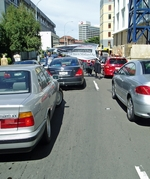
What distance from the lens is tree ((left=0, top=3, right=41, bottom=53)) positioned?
25484 millimetres

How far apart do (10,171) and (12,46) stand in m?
24.9

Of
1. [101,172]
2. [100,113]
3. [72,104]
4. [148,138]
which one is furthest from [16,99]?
[72,104]

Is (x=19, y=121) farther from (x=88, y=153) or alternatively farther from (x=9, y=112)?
(x=88, y=153)

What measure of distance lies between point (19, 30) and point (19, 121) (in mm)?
24640

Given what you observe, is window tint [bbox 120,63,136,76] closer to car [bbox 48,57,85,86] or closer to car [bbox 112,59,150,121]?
car [bbox 112,59,150,121]

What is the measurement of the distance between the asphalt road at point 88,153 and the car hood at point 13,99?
1053 millimetres

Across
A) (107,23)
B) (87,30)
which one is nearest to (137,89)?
(107,23)

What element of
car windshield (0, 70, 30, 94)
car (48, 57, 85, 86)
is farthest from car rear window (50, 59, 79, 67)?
car windshield (0, 70, 30, 94)

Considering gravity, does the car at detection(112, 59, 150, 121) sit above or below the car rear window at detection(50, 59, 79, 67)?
below

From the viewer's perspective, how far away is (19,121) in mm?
3014

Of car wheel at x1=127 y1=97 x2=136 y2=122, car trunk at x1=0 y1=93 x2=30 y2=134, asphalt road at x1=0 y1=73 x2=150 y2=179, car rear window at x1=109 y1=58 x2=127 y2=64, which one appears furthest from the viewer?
car rear window at x1=109 y1=58 x2=127 y2=64

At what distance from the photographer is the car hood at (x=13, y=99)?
9.89ft

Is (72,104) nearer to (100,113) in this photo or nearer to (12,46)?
(100,113)

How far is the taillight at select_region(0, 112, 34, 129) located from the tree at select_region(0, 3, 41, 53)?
24.3 meters
